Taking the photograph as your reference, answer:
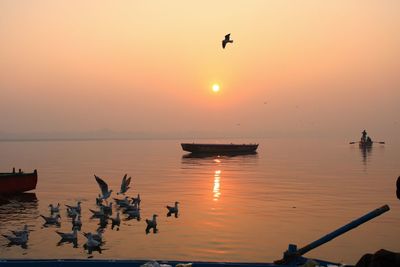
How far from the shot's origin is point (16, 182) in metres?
49.2

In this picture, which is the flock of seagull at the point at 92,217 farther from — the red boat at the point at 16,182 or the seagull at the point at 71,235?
the red boat at the point at 16,182

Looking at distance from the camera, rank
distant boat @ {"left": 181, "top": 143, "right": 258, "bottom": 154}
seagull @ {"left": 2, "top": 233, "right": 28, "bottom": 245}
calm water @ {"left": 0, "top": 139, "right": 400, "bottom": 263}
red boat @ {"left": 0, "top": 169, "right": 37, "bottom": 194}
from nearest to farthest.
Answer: calm water @ {"left": 0, "top": 139, "right": 400, "bottom": 263}, seagull @ {"left": 2, "top": 233, "right": 28, "bottom": 245}, red boat @ {"left": 0, "top": 169, "right": 37, "bottom": 194}, distant boat @ {"left": 181, "top": 143, "right": 258, "bottom": 154}

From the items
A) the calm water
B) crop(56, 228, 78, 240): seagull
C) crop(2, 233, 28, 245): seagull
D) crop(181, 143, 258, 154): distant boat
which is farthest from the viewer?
crop(181, 143, 258, 154): distant boat

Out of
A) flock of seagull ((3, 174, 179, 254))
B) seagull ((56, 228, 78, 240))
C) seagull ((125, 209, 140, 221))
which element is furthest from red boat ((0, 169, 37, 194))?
seagull ((56, 228, 78, 240))

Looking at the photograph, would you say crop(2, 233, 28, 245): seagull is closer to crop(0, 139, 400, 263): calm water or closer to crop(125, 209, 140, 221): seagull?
crop(0, 139, 400, 263): calm water

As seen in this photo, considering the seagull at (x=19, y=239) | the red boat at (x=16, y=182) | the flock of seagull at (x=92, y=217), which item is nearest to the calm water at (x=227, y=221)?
the seagull at (x=19, y=239)

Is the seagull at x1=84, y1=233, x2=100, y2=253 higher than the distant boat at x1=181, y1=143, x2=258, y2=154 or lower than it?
lower

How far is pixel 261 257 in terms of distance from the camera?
23000 mm

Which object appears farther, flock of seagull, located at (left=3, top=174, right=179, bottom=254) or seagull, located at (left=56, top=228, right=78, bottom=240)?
seagull, located at (left=56, top=228, right=78, bottom=240)

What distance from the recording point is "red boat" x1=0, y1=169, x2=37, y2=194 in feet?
156

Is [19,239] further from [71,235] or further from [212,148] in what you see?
[212,148]

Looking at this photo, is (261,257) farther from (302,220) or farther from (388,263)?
(388,263)

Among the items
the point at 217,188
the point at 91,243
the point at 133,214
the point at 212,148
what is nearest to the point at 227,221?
the point at 133,214

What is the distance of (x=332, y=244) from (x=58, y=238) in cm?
1447
